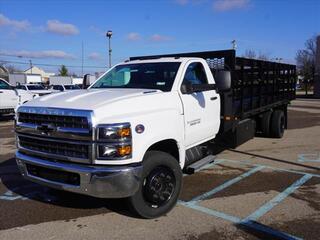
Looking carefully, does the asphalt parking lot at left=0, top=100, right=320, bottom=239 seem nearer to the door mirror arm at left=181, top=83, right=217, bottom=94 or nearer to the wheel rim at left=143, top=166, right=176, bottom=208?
the wheel rim at left=143, top=166, right=176, bottom=208

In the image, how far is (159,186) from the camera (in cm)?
542

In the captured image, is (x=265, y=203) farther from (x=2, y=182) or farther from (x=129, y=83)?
(x=2, y=182)

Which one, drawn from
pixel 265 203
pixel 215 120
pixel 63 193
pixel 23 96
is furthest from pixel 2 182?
pixel 23 96

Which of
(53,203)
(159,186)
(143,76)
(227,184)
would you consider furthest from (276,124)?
(53,203)

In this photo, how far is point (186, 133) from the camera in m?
6.11

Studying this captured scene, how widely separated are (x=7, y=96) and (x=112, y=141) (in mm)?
15153

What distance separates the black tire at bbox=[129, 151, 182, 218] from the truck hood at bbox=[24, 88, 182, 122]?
2.05 feet

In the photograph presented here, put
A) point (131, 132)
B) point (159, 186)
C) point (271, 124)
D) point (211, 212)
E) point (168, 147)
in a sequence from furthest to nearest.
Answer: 1. point (271, 124)
2. point (168, 147)
3. point (211, 212)
4. point (159, 186)
5. point (131, 132)

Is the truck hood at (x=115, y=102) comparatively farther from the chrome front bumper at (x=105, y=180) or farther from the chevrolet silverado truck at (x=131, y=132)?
the chrome front bumper at (x=105, y=180)

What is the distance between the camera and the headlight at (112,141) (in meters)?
4.71

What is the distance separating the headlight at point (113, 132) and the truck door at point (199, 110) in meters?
1.51

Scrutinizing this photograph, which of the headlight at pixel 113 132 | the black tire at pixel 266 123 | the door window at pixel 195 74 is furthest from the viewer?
the black tire at pixel 266 123

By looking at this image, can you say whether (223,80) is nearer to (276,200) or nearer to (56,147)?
(276,200)

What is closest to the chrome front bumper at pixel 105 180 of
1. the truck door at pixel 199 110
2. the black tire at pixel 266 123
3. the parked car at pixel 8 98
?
the truck door at pixel 199 110
